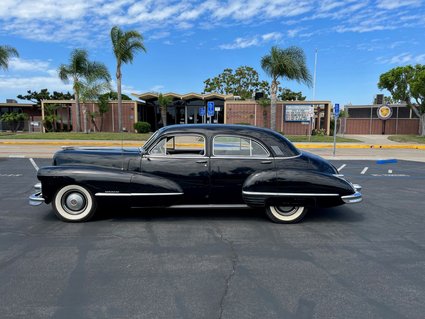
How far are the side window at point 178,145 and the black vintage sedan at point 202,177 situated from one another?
0.02 m

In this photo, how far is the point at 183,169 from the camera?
5.01 meters

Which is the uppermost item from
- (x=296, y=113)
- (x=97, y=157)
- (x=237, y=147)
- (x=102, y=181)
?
(x=296, y=113)

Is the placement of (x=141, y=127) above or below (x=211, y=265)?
above

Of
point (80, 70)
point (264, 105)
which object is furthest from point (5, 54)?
point (264, 105)

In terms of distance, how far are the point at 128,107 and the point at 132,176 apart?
28689mm

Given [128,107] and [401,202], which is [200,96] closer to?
[128,107]

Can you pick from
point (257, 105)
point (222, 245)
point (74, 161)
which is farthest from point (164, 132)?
point (257, 105)

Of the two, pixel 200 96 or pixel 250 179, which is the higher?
pixel 200 96

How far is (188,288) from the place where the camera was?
3.17m

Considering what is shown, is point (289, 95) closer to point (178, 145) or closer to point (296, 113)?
point (296, 113)

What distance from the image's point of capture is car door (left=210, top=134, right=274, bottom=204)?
5.02 metres

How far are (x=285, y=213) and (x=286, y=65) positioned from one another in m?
21.5

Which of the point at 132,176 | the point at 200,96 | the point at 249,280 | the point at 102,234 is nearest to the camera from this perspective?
the point at 249,280

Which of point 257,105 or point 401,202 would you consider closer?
point 401,202
